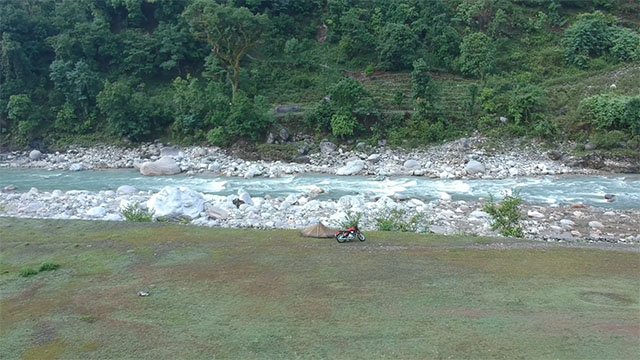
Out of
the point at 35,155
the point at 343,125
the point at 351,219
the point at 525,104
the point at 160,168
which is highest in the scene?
the point at 525,104

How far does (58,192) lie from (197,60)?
1827 centimetres

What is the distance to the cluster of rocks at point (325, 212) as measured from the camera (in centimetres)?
1944

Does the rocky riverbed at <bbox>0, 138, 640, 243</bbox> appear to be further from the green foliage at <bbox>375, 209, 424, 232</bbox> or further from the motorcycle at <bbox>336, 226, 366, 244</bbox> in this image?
the motorcycle at <bbox>336, 226, 366, 244</bbox>

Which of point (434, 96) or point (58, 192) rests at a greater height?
point (434, 96)

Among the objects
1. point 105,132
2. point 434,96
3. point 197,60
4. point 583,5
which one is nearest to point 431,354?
point 434,96

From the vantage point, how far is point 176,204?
2141cm

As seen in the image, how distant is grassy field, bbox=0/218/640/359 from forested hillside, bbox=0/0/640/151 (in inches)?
736

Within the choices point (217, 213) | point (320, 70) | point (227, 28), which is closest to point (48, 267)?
point (217, 213)

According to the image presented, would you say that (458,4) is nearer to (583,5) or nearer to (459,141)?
(583,5)

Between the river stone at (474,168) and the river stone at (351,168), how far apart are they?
17.1 feet

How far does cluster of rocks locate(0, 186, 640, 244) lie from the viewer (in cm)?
1944

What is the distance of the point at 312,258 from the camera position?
45.2 feet

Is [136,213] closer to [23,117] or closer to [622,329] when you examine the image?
[622,329]

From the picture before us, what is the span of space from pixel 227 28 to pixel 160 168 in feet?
32.0
